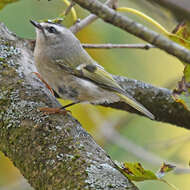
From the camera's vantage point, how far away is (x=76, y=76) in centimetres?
281

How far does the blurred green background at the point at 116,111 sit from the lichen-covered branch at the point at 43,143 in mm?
1477

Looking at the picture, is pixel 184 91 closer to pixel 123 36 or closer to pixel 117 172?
pixel 117 172

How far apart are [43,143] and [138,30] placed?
921 mm

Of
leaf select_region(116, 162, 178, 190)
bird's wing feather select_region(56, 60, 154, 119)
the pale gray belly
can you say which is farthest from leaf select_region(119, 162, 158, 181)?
the pale gray belly

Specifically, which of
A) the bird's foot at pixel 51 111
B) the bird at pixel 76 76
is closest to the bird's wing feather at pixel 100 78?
the bird at pixel 76 76

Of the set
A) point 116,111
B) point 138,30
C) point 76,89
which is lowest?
point 116,111

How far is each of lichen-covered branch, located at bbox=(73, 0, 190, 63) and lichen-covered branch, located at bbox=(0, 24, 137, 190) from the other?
702 mm

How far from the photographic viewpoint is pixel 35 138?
73.3 inches

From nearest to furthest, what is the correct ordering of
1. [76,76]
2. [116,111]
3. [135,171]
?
[135,171], [76,76], [116,111]

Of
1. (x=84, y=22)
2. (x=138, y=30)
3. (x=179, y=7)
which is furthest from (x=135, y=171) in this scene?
(x=84, y=22)

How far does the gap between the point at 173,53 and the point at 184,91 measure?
4.48 feet

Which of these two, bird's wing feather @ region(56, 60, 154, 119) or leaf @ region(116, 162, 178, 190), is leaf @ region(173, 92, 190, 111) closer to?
bird's wing feather @ region(56, 60, 154, 119)

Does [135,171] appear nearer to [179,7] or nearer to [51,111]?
[51,111]

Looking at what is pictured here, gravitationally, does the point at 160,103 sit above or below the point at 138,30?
below
